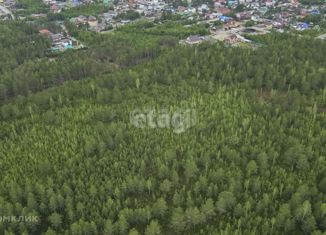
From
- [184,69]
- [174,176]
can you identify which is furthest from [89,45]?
[174,176]

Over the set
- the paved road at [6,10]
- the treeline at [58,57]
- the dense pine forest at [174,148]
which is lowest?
the paved road at [6,10]

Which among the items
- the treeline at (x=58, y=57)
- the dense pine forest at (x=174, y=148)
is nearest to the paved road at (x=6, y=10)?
the treeline at (x=58, y=57)

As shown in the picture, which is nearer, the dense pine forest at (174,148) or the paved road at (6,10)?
the dense pine forest at (174,148)

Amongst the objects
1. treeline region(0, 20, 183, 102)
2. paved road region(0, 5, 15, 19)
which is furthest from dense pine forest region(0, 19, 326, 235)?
paved road region(0, 5, 15, 19)

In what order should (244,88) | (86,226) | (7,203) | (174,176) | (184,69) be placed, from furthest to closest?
(184,69) < (244,88) < (174,176) < (7,203) < (86,226)

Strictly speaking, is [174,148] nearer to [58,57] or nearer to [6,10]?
[58,57]

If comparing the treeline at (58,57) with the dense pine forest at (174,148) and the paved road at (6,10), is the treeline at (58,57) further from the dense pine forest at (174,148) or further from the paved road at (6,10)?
the paved road at (6,10)

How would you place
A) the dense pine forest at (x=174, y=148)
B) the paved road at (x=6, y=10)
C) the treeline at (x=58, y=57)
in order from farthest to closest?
1. the paved road at (x=6, y=10)
2. the treeline at (x=58, y=57)
3. the dense pine forest at (x=174, y=148)

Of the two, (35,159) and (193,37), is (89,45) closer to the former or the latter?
(193,37)

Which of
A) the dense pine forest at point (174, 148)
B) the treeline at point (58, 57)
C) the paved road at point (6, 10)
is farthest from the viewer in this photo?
the paved road at point (6, 10)
